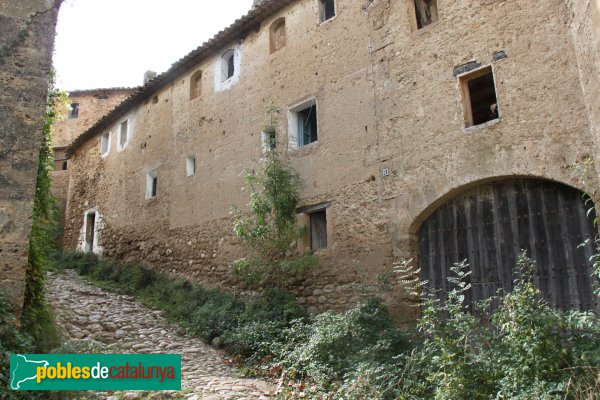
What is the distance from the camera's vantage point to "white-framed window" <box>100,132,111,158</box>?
55.8ft

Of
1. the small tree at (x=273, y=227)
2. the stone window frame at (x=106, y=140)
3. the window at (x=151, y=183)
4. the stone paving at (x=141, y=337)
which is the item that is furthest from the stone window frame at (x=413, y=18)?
the stone window frame at (x=106, y=140)

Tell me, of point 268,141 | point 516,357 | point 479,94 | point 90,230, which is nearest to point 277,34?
point 268,141

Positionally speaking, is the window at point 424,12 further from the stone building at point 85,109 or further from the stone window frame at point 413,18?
the stone building at point 85,109

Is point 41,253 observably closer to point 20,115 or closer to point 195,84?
point 20,115

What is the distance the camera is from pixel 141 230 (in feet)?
46.7

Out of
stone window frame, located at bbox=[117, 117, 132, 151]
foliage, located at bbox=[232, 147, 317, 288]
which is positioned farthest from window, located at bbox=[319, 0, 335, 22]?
stone window frame, located at bbox=[117, 117, 132, 151]

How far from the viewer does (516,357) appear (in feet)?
16.4

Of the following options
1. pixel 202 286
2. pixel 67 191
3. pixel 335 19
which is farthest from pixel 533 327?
pixel 67 191

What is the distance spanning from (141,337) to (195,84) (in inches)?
286

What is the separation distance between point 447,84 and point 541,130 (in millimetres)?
1655

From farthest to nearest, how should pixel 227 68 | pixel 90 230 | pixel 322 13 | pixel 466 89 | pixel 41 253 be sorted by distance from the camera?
pixel 90 230
pixel 227 68
pixel 322 13
pixel 466 89
pixel 41 253

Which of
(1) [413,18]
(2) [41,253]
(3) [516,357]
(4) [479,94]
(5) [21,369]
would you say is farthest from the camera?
(4) [479,94]

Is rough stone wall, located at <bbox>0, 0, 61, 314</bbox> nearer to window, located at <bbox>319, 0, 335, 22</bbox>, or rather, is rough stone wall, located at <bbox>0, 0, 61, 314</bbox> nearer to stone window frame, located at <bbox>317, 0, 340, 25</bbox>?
stone window frame, located at <bbox>317, 0, 340, 25</bbox>

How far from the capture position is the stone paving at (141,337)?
6.47 meters
